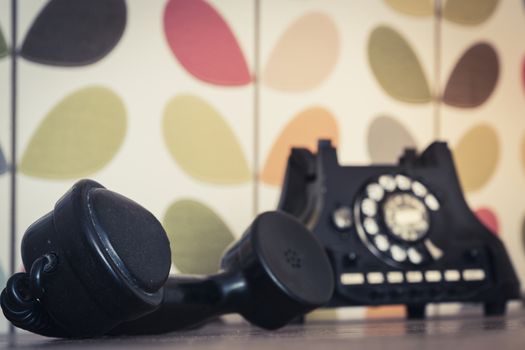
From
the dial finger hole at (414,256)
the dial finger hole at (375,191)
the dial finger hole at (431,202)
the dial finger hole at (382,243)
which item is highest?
the dial finger hole at (375,191)

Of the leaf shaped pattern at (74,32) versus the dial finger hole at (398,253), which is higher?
the leaf shaped pattern at (74,32)

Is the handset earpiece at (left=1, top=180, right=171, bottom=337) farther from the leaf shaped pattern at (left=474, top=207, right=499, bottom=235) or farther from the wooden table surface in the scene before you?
the leaf shaped pattern at (left=474, top=207, right=499, bottom=235)

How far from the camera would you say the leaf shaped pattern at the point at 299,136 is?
135 centimetres

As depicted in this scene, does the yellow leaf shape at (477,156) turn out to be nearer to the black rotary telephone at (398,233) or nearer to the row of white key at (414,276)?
the black rotary telephone at (398,233)

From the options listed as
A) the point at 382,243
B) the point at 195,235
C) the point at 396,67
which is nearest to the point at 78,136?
the point at 195,235

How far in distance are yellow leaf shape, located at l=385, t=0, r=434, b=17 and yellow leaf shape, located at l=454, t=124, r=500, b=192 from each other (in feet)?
0.85

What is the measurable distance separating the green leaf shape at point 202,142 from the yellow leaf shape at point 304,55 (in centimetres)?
13

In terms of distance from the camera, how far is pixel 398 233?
3.86 feet

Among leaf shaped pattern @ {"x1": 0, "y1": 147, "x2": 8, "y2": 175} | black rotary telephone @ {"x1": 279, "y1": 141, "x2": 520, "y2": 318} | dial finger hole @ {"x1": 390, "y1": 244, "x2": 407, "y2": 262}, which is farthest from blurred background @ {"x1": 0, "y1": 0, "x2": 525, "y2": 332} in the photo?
dial finger hole @ {"x1": 390, "y1": 244, "x2": 407, "y2": 262}

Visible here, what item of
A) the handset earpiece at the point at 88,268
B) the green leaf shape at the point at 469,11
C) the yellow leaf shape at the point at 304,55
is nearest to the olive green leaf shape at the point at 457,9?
the green leaf shape at the point at 469,11

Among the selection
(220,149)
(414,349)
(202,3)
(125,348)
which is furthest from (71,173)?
(414,349)

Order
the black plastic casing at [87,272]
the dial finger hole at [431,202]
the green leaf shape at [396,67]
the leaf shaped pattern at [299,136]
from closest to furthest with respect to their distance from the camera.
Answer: the black plastic casing at [87,272] → the dial finger hole at [431,202] → the leaf shaped pattern at [299,136] → the green leaf shape at [396,67]

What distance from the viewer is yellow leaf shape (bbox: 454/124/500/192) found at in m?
1.51

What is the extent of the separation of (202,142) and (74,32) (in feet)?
0.92
